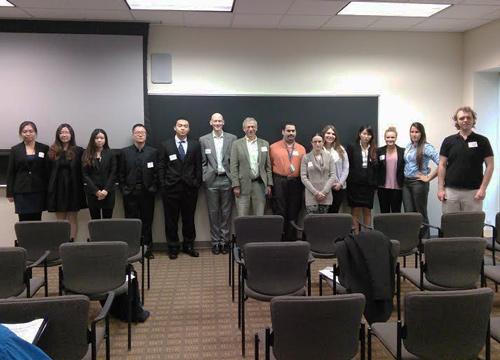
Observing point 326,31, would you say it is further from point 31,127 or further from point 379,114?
point 31,127

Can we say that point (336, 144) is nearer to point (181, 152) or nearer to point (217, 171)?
point (217, 171)

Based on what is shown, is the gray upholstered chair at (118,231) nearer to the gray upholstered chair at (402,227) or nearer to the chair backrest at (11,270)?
the chair backrest at (11,270)

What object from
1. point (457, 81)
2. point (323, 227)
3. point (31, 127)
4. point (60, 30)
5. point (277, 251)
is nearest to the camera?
point (277, 251)

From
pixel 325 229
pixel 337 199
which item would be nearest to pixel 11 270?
pixel 325 229

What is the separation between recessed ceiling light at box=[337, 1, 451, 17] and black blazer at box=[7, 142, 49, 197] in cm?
415

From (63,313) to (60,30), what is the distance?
4.72 metres

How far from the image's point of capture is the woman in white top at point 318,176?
17.9 ft

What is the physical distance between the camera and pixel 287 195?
225 inches

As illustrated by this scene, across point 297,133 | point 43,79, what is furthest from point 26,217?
point 297,133

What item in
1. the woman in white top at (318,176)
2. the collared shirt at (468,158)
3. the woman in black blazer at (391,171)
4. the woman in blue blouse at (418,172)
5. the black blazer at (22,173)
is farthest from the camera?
the woman in black blazer at (391,171)

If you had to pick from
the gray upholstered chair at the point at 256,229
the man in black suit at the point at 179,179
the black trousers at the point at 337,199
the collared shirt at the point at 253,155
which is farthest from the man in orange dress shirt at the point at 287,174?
the gray upholstered chair at the point at 256,229

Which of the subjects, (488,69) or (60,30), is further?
(488,69)

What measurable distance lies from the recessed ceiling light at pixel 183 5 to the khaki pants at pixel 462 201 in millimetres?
3319

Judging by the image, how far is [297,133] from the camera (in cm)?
606
